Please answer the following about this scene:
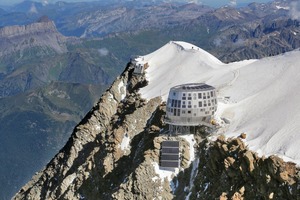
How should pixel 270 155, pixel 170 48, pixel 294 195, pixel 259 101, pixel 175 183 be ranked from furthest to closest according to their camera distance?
pixel 170 48, pixel 259 101, pixel 175 183, pixel 270 155, pixel 294 195

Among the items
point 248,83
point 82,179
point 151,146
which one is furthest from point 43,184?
point 248,83

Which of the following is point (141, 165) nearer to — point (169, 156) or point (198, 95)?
point (169, 156)

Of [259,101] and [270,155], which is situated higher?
[270,155]

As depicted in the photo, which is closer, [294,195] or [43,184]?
[294,195]

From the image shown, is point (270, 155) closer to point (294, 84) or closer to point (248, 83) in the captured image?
point (294, 84)

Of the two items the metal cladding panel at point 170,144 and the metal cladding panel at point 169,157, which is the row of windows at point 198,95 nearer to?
the metal cladding panel at point 170,144

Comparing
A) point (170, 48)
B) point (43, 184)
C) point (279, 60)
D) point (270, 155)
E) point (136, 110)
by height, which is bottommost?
point (43, 184)

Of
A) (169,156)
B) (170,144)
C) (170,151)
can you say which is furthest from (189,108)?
(169,156)

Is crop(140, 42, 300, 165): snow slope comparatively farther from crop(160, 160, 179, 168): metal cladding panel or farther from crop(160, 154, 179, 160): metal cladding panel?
crop(160, 160, 179, 168): metal cladding panel
